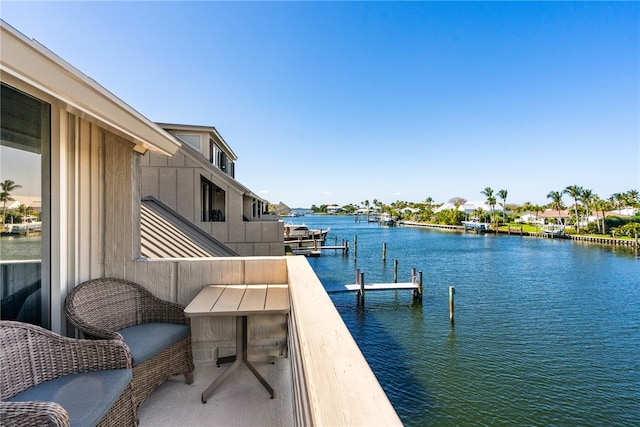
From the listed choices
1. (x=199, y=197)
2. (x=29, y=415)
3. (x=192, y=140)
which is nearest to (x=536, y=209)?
(x=192, y=140)

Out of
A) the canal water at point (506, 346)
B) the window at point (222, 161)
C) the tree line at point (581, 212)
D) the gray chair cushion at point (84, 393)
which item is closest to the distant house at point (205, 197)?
the window at point (222, 161)

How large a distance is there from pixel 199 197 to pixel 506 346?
11680 millimetres

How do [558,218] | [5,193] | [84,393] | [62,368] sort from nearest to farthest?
[84,393]
[62,368]
[5,193]
[558,218]

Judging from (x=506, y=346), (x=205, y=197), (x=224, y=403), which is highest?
(x=205, y=197)

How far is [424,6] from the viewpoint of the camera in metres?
14.8

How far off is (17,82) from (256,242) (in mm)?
6983

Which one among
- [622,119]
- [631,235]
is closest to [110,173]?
[622,119]

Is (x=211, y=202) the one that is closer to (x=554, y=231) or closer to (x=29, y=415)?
(x=29, y=415)

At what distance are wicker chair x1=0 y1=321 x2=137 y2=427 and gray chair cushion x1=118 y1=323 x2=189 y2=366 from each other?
223 millimetres

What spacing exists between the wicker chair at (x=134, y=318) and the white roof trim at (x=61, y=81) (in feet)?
4.21

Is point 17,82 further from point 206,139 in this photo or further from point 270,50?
point 270,50

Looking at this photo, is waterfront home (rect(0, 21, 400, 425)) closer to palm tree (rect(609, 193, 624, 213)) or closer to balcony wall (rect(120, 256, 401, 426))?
balcony wall (rect(120, 256, 401, 426))

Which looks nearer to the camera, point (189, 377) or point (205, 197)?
point (189, 377)

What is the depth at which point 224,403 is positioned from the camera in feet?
7.70
